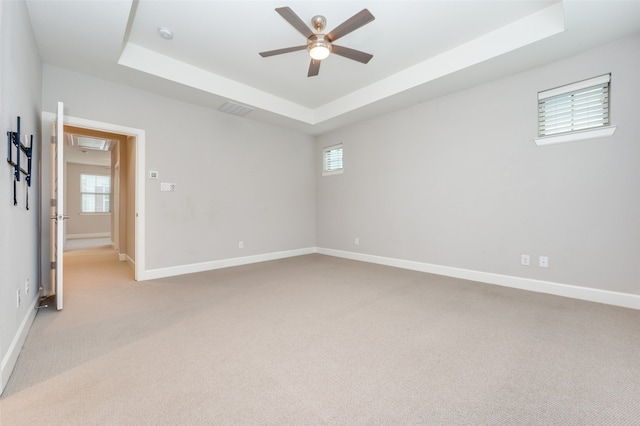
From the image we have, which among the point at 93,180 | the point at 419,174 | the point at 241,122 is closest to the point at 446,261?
the point at 419,174

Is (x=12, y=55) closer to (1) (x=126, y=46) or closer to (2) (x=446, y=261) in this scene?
(1) (x=126, y=46)

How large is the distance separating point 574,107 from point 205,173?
5.10m

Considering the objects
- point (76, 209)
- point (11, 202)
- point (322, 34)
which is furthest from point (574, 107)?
point (76, 209)

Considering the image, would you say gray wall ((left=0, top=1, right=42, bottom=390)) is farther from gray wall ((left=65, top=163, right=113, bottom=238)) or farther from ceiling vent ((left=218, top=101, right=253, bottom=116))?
gray wall ((left=65, top=163, right=113, bottom=238))

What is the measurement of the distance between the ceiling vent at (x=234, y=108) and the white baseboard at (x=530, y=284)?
3.53 m

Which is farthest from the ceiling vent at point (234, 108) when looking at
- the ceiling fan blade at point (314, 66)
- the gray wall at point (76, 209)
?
the gray wall at point (76, 209)

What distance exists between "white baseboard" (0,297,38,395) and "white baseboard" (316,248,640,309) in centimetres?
447

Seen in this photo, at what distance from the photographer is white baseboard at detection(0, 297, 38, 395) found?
1.55 metres

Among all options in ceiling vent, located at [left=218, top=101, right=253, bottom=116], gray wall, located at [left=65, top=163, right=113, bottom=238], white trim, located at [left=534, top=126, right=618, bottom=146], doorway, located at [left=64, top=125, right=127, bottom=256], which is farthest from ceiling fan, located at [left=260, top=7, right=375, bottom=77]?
gray wall, located at [left=65, top=163, right=113, bottom=238]

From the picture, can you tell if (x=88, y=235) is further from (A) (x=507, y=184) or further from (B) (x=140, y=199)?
(A) (x=507, y=184)

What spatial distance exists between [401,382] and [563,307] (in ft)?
7.63

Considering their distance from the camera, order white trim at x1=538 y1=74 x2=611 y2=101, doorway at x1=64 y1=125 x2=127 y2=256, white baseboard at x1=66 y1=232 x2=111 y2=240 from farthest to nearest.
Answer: white baseboard at x1=66 y1=232 x2=111 y2=240
doorway at x1=64 y1=125 x2=127 y2=256
white trim at x1=538 y1=74 x2=611 y2=101

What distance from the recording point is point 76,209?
9.51 metres

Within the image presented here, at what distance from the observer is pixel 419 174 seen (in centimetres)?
445
